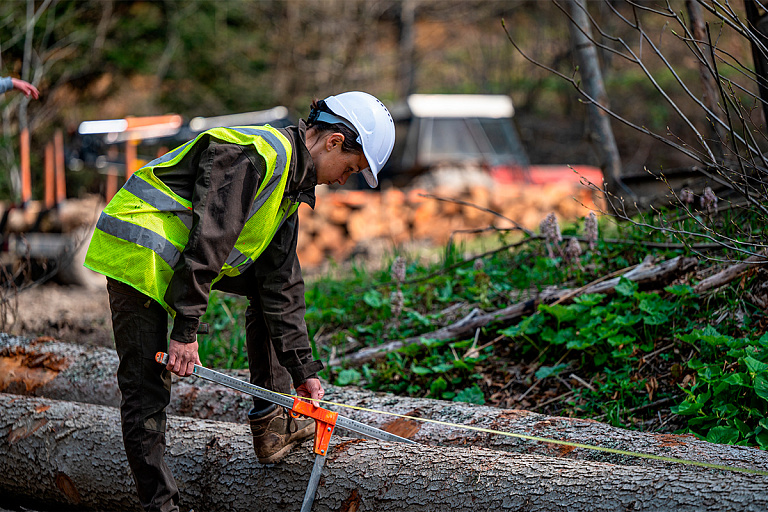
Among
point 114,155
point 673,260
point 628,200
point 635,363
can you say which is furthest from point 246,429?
point 114,155

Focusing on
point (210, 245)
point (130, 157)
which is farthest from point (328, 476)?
point (130, 157)

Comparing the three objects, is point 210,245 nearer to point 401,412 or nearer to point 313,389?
Answer: point 313,389

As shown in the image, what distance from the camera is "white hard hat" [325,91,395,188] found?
2.24 metres

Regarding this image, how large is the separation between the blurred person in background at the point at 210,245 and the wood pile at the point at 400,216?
568 centimetres

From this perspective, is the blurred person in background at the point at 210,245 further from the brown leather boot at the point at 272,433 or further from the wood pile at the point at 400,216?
the wood pile at the point at 400,216

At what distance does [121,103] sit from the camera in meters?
14.0

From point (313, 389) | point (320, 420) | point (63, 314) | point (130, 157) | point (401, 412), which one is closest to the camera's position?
point (320, 420)

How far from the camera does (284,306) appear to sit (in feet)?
7.87

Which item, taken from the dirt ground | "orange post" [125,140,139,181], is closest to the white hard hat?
the dirt ground

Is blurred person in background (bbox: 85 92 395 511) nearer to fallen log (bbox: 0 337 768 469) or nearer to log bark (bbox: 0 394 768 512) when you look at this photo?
log bark (bbox: 0 394 768 512)

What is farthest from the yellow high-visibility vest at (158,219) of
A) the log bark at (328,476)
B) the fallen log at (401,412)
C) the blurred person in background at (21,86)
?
the blurred person in background at (21,86)

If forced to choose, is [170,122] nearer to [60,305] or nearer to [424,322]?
[60,305]

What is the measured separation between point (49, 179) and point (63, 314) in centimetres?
303

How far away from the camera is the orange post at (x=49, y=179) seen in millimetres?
7633
